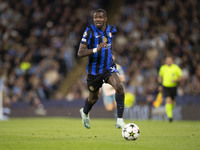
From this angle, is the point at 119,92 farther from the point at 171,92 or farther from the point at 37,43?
the point at 37,43

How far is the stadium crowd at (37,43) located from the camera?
22562 millimetres

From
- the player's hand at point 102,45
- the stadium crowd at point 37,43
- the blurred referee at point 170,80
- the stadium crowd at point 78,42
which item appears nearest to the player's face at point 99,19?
the player's hand at point 102,45

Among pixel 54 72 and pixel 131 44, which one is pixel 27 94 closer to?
pixel 54 72

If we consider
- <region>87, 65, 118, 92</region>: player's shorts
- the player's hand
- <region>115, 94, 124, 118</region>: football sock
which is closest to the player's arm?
the player's hand

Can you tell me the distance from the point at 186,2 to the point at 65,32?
24.6ft

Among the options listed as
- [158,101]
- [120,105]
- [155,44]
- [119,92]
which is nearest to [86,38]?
[119,92]

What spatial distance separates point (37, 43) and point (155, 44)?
7.57 metres

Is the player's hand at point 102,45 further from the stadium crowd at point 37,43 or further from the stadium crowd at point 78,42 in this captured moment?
the stadium crowd at point 37,43

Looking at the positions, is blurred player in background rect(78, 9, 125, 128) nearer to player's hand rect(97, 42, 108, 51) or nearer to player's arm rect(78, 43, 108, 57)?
player's arm rect(78, 43, 108, 57)

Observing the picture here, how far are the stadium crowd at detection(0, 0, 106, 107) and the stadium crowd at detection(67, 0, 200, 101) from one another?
5.67ft

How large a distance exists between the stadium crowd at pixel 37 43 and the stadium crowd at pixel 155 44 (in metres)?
1.73

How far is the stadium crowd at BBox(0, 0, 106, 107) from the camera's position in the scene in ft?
74.0

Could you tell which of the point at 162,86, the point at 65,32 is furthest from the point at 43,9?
the point at 162,86

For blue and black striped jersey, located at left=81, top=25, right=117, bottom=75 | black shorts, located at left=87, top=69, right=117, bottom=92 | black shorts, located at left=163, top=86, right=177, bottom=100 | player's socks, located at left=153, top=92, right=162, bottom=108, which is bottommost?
player's socks, located at left=153, top=92, right=162, bottom=108
